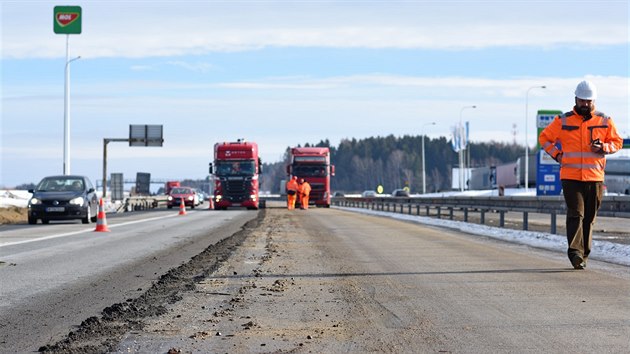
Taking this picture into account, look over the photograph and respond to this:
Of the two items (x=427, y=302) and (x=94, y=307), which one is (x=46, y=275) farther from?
(x=427, y=302)

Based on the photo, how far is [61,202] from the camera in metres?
30.3

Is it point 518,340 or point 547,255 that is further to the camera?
point 547,255

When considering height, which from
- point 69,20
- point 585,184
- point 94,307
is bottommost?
point 94,307

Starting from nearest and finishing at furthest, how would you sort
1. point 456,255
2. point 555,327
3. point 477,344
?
point 477,344 < point 555,327 < point 456,255

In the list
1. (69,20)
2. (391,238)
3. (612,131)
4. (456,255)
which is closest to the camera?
(612,131)

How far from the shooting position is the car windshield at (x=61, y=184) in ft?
103

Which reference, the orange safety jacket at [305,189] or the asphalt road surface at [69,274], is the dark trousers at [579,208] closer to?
the asphalt road surface at [69,274]

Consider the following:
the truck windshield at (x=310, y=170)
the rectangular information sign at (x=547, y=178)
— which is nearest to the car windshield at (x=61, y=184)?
the rectangular information sign at (x=547, y=178)

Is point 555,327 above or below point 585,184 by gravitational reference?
below

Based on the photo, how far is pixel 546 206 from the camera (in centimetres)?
2352

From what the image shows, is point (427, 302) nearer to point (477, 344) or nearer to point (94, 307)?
point (477, 344)

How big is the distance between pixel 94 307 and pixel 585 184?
6.36 m

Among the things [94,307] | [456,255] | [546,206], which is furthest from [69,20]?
[94,307]

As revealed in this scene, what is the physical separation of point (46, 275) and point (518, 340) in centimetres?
706
